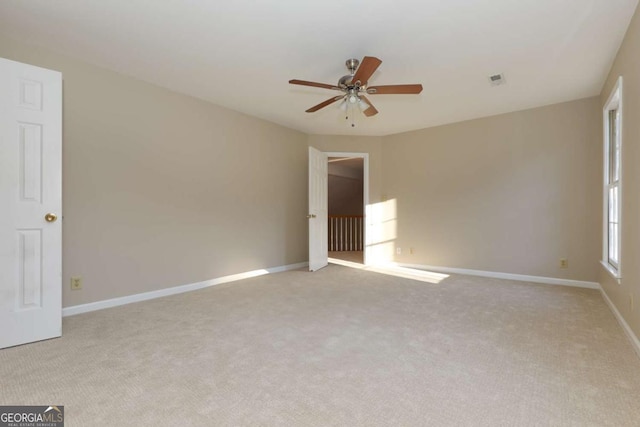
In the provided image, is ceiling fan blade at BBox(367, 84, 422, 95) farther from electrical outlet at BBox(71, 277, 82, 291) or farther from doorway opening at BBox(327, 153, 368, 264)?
doorway opening at BBox(327, 153, 368, 264)

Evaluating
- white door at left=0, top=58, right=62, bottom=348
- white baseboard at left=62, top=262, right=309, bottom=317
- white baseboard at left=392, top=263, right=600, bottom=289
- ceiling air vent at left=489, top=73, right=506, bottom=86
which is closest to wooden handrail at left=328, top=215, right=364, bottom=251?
white baseboard at left=392, top=263, right=600, bottom=289

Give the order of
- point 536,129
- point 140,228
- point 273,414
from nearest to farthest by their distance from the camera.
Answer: point 273,414
point 140,228
point 536,129

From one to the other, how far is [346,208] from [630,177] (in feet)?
28.2

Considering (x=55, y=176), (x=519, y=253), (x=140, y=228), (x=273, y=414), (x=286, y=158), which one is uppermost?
(x=286, y=158)

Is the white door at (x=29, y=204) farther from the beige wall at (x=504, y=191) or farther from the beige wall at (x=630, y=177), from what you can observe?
the beige wall at (x=504, y=191)

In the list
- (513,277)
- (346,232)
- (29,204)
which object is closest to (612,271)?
(513,277)

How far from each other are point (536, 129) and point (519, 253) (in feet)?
5.72

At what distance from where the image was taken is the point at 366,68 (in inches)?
99.3

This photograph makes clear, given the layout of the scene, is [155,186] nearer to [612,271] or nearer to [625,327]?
[625,327]

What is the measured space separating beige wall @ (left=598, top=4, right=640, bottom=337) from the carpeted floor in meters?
0.27

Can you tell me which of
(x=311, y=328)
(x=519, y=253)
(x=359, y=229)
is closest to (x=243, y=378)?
(x=311, y=328)

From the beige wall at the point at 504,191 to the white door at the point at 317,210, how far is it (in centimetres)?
123

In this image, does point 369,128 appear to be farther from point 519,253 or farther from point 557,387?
point 557,387

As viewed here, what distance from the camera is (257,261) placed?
5.02 metres
